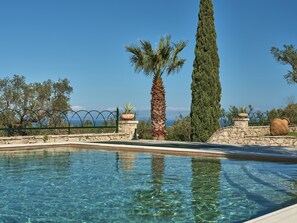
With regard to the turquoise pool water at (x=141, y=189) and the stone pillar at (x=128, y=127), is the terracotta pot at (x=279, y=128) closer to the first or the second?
the stone pillar at (x=128, y=127)

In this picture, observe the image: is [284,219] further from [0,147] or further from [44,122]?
[44,122]

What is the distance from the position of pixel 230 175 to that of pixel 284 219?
222 inches

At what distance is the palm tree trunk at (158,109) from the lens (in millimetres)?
22656

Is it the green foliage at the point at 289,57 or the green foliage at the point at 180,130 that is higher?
the green foliage at the point at 289,57

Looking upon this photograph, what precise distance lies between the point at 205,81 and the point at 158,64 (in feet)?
8.95

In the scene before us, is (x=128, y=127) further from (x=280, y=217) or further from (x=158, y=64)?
(x=280, y=217)

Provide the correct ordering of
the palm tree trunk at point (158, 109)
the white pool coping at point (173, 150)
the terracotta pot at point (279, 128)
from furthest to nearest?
the terracotta pot at point (279, 128) → the palm tree trunk at point (158, 109) → the white pool coping at point (173, 150)

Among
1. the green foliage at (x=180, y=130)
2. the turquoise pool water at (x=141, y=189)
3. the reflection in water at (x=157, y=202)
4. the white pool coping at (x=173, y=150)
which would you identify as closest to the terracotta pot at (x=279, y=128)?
the green foliage at (x=180, y=130)

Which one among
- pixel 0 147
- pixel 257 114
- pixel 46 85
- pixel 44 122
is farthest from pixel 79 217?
pixel 46 85

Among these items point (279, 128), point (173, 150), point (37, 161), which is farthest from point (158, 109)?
point (37, 161)

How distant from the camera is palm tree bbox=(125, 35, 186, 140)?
22.3 m

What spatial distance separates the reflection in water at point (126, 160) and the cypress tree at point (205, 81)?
6.78 metres

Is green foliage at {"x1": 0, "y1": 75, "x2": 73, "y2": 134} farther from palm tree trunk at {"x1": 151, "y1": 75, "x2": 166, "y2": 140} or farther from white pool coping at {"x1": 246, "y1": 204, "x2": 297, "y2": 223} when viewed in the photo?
white pool coping at {"x1": 246, "y1": 204, "x2": 297, "y2": 223}

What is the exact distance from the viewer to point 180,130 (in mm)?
24234
